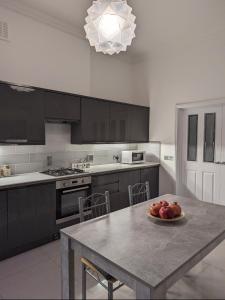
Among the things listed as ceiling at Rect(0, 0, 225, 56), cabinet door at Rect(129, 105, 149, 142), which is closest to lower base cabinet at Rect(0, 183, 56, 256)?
cabinet door at Rect(129, 105, 149, 142)

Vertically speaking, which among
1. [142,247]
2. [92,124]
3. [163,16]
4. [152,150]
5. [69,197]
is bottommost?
[69,197]

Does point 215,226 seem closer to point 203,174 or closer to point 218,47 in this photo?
point 203,174

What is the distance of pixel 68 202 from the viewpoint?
2797mm

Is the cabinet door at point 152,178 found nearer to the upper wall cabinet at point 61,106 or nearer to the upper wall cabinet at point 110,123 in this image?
the upper wall cabinet at point 110,123

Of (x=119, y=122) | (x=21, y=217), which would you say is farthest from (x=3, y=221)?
(x=119, y=122)

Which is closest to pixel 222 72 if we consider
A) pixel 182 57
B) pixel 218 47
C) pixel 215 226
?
pixel 218 47

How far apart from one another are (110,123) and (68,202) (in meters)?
1.49

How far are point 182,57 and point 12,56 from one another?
2679 millimetres

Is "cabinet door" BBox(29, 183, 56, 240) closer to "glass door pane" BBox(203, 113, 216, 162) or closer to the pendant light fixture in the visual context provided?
the pendant light fixture

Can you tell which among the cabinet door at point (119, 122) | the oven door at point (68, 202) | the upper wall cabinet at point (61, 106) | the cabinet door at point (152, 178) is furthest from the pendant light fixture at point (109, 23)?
the cabinet door at point (152, 178)

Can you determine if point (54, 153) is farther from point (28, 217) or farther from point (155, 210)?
point (155, 210)

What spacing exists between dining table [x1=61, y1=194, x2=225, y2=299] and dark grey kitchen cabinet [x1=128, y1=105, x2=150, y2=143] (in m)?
2.40

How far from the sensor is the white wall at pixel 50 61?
2.77 meters

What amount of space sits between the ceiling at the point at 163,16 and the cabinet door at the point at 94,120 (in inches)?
44.4
